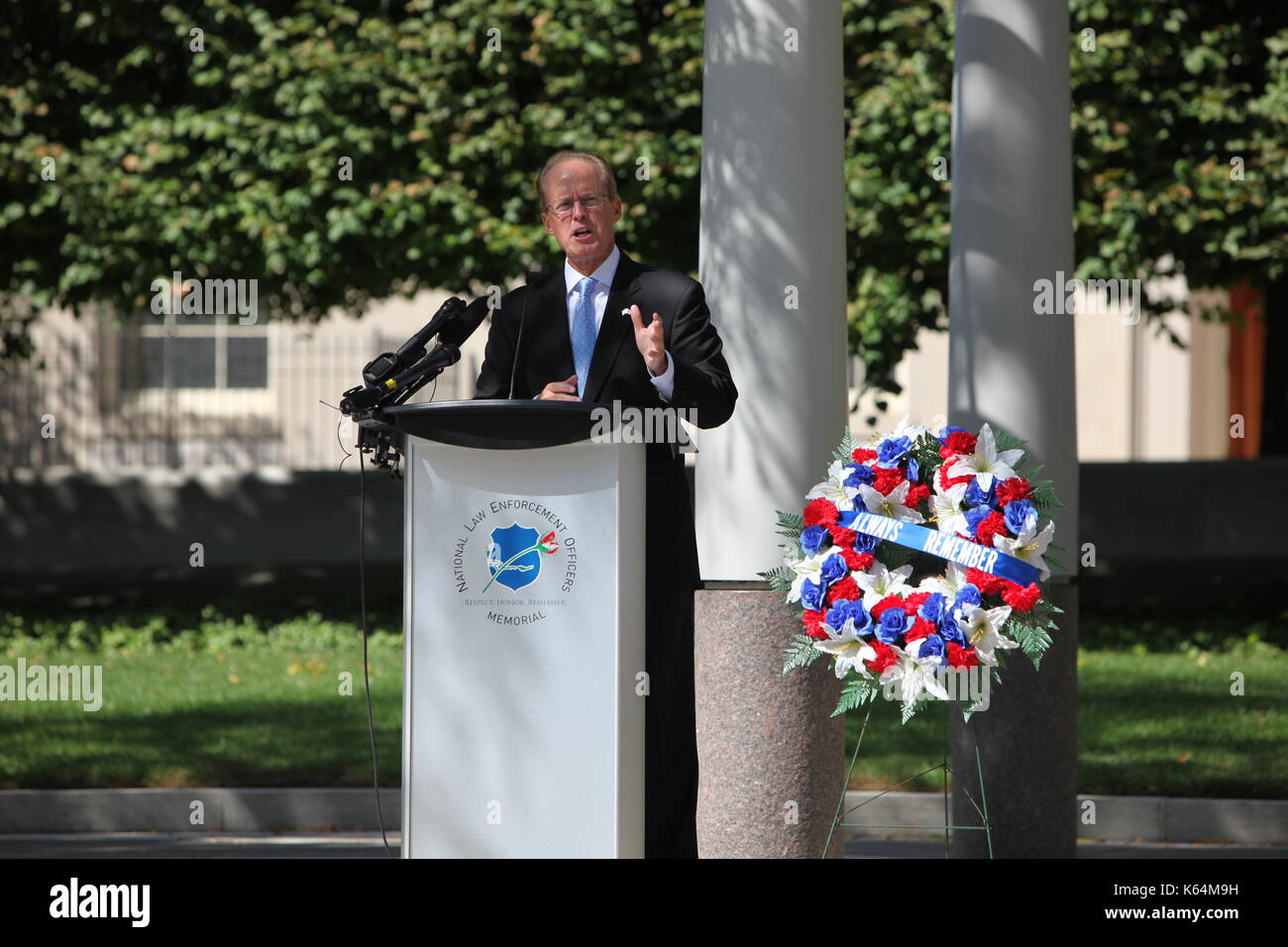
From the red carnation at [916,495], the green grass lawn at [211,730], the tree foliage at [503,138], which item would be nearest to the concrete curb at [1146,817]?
the green grass lawn at [211,730]

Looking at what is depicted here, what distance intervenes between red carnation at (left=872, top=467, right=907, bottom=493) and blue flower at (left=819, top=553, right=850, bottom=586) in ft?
0.73

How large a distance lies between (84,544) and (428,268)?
5.04 meters

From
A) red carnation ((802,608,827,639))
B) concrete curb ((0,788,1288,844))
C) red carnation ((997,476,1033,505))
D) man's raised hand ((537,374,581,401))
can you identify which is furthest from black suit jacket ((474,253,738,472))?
concrete curb ((0,788,1288,844))

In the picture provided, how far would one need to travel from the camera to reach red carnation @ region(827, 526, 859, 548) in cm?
468

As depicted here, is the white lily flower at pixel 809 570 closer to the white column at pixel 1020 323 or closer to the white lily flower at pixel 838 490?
the white lily flower at pixel 838 490

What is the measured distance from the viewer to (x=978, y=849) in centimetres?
627

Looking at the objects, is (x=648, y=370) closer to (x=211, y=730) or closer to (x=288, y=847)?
(x=288, y=847)

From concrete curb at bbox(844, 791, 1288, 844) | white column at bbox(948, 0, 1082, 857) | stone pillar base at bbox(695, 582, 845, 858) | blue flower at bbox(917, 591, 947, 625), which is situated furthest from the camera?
concrete curb at bbox(844, 791, 1288, 844)

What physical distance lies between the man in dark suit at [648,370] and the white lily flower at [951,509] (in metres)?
0.65

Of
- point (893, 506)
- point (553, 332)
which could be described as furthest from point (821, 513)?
point (553, 332)

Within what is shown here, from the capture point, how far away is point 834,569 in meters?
4.65

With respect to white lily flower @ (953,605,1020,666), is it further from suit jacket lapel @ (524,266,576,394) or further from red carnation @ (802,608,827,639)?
suit jacket lapel @ (524,266,576,394)

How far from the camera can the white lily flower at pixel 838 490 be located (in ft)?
15.4
